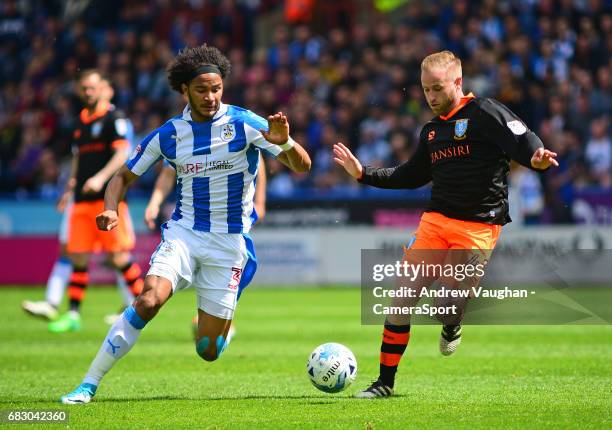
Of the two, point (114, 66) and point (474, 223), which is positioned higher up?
point (114, 66)

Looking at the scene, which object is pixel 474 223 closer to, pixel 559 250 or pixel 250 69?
pixel 559 250

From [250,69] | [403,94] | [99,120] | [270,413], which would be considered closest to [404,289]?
[270,413]

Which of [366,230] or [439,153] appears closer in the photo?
[439,153]

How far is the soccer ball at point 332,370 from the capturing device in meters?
7.48

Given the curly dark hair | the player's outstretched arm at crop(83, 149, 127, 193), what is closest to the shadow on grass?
the curly dark hair

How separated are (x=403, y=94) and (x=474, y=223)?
13.9 m

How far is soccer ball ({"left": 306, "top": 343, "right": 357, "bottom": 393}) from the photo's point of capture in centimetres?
748

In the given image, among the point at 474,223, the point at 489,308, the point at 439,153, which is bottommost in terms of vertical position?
the point at 489,308

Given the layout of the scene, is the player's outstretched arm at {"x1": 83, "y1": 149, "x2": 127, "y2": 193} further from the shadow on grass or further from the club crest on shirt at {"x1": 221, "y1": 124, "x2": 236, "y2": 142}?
the shadow on grass

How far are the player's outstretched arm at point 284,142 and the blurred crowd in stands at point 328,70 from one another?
12529mm

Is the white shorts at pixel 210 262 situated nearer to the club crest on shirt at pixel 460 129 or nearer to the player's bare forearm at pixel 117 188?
the player's bare forearm at pixel 117 188

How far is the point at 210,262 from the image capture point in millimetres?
7570

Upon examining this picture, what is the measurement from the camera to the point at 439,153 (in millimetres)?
7688

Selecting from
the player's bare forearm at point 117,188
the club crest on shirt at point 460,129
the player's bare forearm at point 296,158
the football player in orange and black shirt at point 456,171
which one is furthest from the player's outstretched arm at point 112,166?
the club crest on shirt at point 460,129
